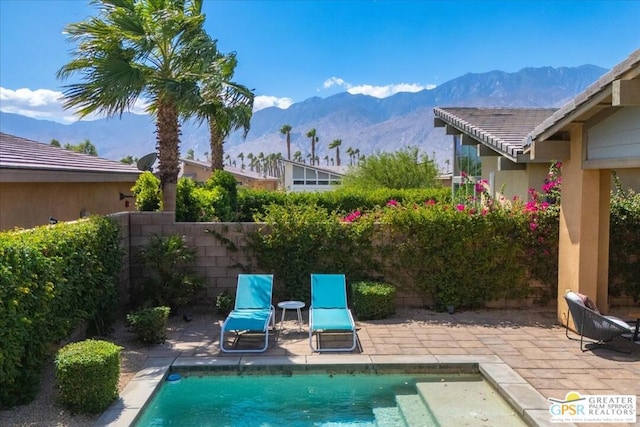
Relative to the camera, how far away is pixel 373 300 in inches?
350

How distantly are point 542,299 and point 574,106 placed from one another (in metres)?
4.23

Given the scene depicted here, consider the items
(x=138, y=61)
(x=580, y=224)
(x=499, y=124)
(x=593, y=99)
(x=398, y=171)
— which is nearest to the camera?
(x=593, y=99)

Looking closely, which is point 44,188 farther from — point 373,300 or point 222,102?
point 373,300

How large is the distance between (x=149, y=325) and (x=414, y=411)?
422 cm

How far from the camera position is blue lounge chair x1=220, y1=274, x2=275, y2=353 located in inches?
290

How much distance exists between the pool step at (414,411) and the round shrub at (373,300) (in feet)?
9.67

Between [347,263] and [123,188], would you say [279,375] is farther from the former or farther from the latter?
[123,188]

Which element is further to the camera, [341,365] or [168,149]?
[168,149]

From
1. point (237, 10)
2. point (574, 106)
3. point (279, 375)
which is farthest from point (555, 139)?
point (237, 10)

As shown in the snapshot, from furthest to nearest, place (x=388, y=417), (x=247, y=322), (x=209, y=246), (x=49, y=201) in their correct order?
(x=49, y=201)
(x=209, y=246)
(x=247, y=322)
(x=388, y=417)

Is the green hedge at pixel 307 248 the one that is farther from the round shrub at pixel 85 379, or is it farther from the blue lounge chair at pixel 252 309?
the round shrub at pixel 85 379

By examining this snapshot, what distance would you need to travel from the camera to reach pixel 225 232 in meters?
9.66

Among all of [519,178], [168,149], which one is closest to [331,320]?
[168,149]

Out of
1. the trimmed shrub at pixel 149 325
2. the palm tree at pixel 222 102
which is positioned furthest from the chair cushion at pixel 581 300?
the palm tree at pixel 222 102
